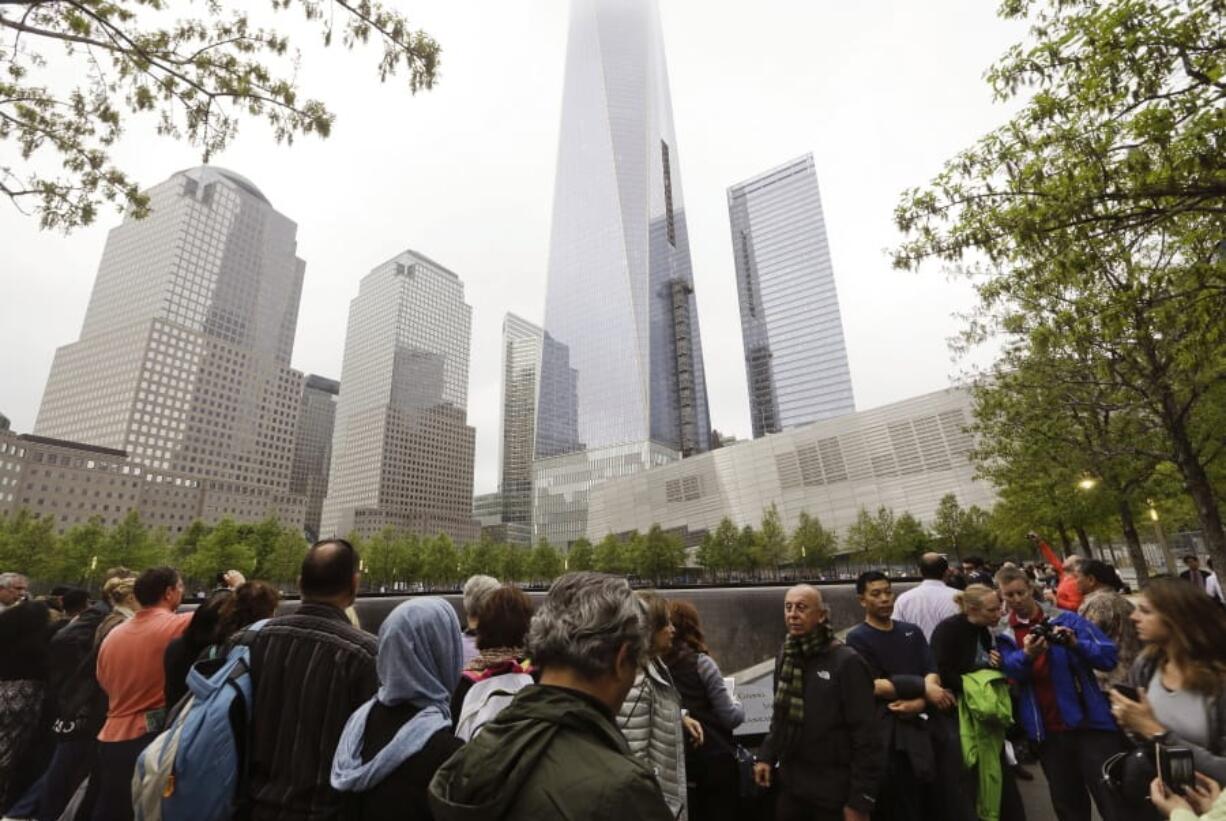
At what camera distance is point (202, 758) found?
7.91 feet

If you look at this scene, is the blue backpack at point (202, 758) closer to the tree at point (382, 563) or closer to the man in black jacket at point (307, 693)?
the man in black jacket at point (307, 693)

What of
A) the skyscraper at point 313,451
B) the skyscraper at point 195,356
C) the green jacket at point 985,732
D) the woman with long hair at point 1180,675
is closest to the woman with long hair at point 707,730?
the green jacket at point 985,732

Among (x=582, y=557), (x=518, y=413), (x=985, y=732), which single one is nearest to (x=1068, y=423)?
(x=985, y=732)

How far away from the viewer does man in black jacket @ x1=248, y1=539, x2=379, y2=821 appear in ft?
7.87

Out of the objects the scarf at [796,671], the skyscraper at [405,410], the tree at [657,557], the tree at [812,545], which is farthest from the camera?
the skyscraper at [405,410]

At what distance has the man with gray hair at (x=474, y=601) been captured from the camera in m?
3.01

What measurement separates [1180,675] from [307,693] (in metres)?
4.28

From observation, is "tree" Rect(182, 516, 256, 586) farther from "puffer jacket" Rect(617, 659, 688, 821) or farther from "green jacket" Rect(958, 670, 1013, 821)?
"green jacket" Rect(958, 670, 1013, 821)

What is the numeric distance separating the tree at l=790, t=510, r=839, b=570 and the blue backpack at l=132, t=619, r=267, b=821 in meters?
63.1

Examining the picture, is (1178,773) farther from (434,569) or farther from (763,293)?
(763,293)

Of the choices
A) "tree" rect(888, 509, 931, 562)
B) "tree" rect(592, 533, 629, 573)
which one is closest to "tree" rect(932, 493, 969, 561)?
"tree" rect(888, 509, 931, 562)

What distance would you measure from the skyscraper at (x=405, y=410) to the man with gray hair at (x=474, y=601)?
134 meters

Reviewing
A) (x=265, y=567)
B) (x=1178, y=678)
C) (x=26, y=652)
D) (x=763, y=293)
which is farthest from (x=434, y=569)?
(x=763, y=293)

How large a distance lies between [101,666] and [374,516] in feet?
451
